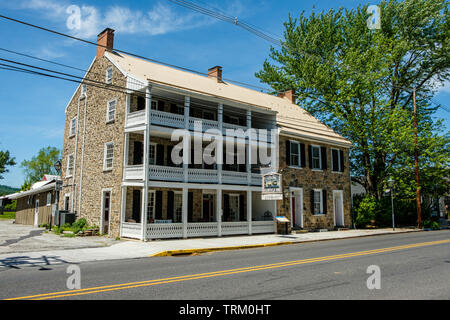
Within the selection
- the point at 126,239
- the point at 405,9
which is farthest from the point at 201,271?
the point at 405,9

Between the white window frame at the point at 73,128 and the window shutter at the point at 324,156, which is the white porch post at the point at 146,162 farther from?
the window shutter at the point at 324,156

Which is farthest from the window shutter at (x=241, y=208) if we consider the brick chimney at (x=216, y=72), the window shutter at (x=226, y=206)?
the brick chimney at (x=216, y=72)

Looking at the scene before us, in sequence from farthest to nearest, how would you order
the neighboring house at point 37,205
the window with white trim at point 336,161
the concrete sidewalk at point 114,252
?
the window with white trim at point 336,161 → the neighboring house at point 37,205 → the concrete sidewalk at point 114,252

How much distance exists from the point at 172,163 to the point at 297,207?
9.49 metres

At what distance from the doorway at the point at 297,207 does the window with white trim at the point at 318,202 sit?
1.67 meters

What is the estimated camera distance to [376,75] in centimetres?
2719

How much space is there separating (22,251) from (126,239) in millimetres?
5553

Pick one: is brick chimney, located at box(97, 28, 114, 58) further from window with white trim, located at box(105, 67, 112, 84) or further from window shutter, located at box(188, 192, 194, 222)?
window shutter, located at box(188, 192, 194, 222)

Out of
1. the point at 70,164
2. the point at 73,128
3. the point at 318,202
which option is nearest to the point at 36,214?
the point at 70,164

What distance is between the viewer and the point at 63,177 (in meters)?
26.1

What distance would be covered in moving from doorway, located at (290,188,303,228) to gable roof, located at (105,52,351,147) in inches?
159

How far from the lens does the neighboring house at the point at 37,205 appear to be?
2577cm

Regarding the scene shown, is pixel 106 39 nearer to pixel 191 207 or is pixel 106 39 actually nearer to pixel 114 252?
pixel 191 207
